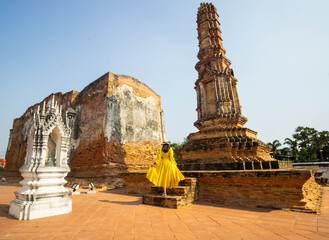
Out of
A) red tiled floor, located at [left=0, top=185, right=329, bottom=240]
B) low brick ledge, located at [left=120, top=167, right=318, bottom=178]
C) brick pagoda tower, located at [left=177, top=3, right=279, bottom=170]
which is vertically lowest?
red tiled floor, located at [left=0, top=185, right=329, bottom=240]

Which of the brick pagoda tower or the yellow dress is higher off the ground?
the brick pagoda tower

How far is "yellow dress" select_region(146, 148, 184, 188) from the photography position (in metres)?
4.32

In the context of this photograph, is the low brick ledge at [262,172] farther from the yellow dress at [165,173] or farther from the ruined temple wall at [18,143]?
the ruined temple wall at [18,143]

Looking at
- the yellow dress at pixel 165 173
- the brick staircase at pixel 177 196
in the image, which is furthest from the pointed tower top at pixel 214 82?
the yellow dress at pixel 165 173

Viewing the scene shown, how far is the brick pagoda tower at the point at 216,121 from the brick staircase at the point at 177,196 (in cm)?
153

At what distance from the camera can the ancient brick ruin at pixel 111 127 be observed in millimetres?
9531

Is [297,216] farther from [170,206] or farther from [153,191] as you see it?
[153,191]

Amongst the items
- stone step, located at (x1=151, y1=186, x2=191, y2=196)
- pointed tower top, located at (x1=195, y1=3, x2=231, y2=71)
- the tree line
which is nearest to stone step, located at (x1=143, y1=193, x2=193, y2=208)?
stone step, located at (x1=151, y1=186, x2=191, y2=196)

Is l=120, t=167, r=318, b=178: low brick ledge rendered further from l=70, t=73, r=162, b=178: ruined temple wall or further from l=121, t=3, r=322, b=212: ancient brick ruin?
l=70, t=73, r=162, b=178: ruined temple wall

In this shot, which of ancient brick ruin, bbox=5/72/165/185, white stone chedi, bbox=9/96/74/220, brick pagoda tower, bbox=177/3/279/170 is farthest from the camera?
ancient brick ruin, bbox=5/72/165/185

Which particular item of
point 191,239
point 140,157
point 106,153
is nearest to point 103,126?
point 106,153

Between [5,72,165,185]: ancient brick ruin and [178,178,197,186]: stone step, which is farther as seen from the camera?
[5,72,165,185]: ancient brick ruin

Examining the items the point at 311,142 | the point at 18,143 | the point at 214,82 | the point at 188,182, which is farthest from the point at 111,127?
the point at 311,142

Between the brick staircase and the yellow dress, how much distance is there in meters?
0.20
